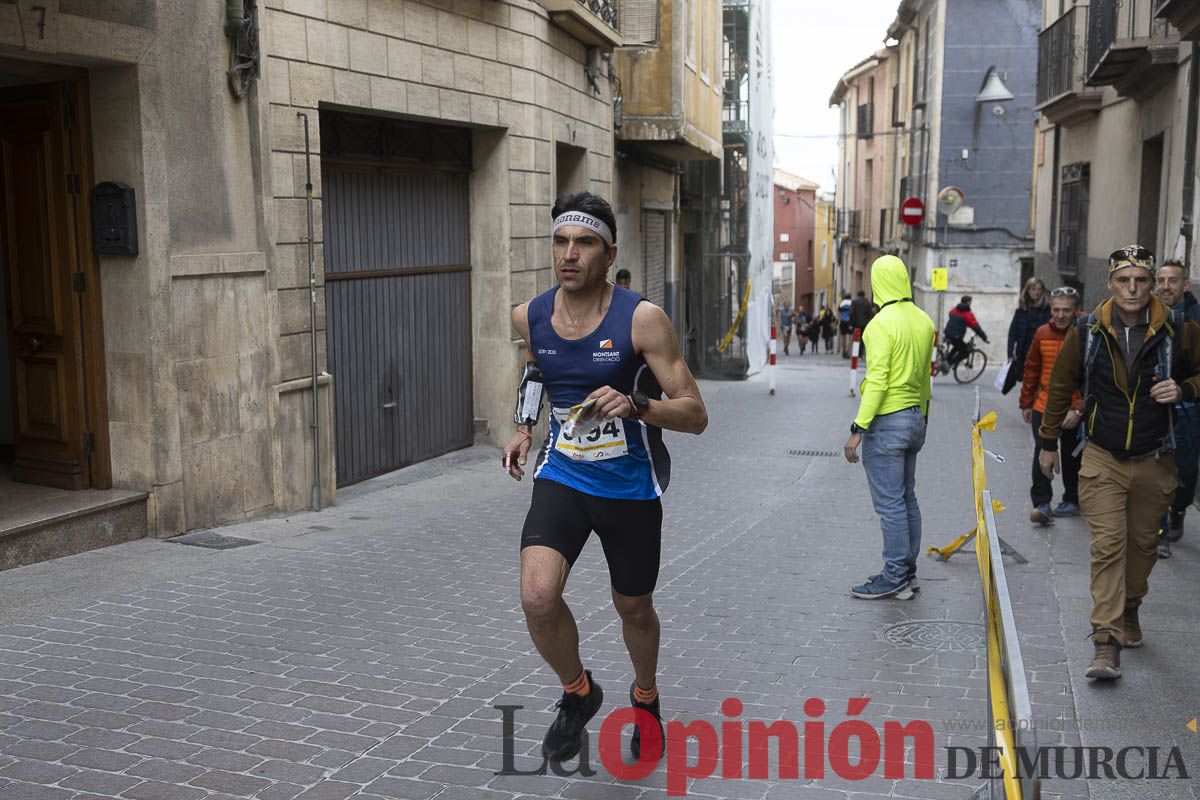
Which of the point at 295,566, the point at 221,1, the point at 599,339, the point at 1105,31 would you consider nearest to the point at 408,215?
the point at 221,1

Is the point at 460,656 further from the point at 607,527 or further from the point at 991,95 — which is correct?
the point at 991,95

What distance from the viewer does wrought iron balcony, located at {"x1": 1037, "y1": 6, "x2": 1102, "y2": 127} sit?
1850cm

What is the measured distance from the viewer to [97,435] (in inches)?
320

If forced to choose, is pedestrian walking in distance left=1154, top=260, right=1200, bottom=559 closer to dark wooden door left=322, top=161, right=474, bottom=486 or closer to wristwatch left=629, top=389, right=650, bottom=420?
wristwatch left=629, top=389, right=650, bottom=420

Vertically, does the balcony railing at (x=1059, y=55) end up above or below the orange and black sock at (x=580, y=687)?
above

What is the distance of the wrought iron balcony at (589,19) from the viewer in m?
13.5

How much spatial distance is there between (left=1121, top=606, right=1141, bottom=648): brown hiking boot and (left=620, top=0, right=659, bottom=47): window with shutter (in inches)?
533

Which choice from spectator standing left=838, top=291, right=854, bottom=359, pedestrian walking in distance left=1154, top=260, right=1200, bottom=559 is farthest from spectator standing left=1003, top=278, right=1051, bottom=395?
spectator standing left=838, top=291, right=854, bottom=359

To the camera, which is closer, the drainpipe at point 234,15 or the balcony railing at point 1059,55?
the drainpipe at point 234,15

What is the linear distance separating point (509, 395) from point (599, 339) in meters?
9.02

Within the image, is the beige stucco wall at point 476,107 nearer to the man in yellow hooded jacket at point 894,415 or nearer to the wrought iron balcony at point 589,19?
the wrought iron balcony at point 589,19

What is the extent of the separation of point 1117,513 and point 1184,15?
673 centimetres

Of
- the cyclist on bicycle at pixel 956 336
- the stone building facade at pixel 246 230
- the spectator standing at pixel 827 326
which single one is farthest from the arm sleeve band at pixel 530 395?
the spectator standing at pixel 827 326

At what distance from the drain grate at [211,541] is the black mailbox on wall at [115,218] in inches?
74.6
